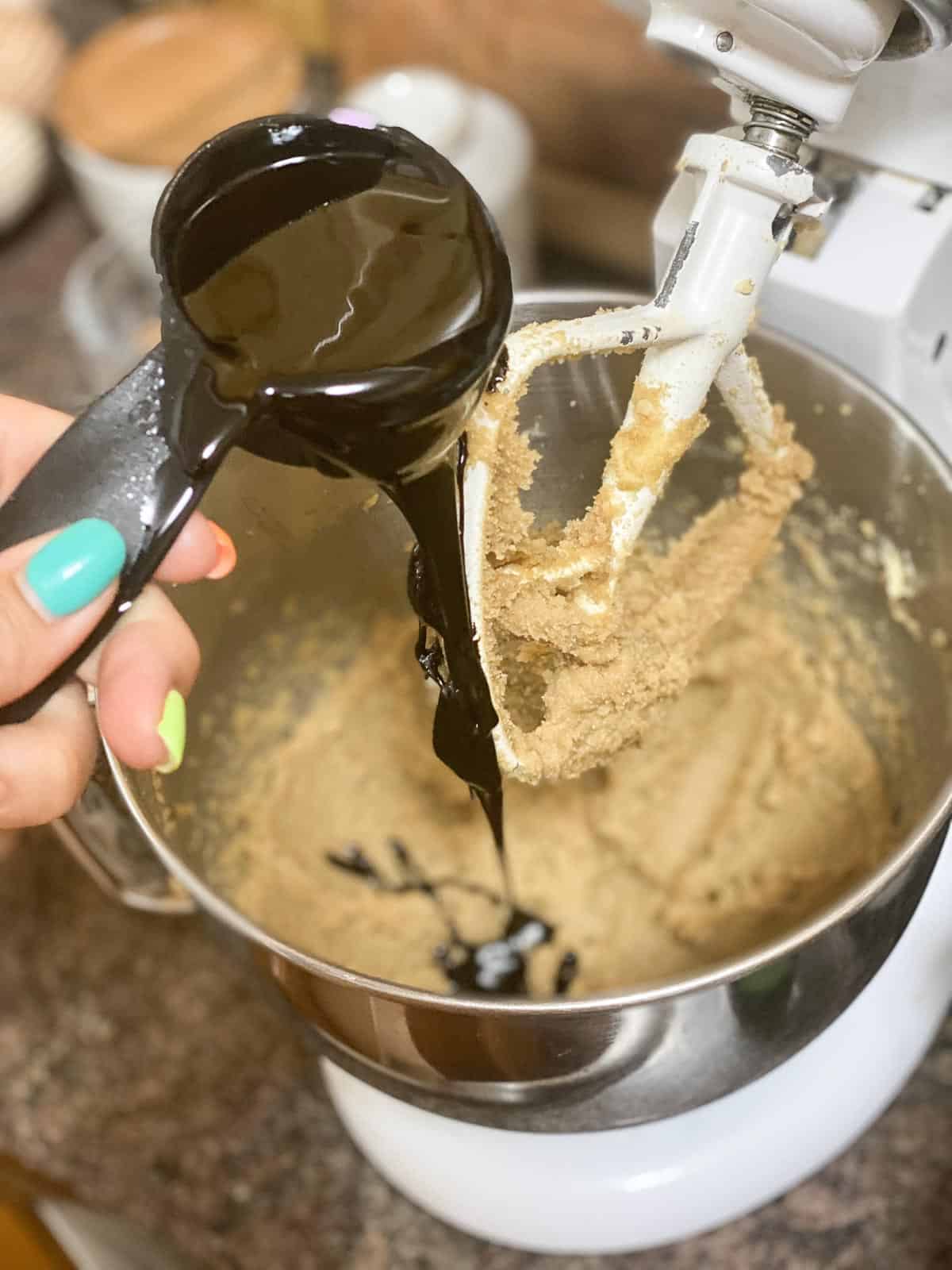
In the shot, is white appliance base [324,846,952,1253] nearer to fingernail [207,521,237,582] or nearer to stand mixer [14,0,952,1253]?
stand mixer [14,0,952,1253]

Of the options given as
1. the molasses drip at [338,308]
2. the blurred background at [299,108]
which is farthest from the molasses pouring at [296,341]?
the blurred background at [299,108]

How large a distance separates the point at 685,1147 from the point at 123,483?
39 centimetres

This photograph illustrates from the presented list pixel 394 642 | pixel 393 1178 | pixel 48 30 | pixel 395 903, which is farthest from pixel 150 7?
pixel 393 1178

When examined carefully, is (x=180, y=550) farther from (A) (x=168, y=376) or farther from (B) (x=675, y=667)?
(B) (x=675, y=667)

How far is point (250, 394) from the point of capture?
0.38 meters

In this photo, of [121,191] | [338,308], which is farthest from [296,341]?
[121,191]

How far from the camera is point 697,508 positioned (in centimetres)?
64

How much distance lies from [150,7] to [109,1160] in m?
1.10

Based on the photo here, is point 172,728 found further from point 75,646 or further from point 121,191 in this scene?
point 121,191

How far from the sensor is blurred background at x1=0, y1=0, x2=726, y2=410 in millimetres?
913

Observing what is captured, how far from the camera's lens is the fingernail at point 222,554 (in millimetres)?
490

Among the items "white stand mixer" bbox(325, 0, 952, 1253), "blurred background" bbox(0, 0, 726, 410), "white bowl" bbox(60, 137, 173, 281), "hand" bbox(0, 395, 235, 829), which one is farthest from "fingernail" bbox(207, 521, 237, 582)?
"white bowl" bbox(60, 137, 173, 281)

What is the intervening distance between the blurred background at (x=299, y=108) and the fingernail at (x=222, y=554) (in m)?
0.43

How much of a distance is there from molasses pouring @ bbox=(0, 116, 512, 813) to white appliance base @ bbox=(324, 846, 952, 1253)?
0.96ft
